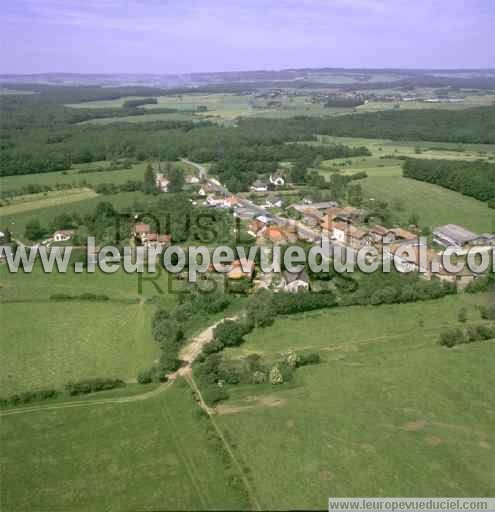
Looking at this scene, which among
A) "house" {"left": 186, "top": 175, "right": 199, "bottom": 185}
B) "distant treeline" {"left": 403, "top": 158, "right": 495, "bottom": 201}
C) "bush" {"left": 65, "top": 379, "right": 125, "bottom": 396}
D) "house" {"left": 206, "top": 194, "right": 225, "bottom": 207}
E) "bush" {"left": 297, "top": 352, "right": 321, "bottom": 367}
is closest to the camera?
"bush" {"left": 65, "top": 379, "right": 125, "bottom": 396}

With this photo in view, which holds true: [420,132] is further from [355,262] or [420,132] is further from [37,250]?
[37,250]

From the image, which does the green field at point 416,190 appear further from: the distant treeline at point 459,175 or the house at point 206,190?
the house at point 206,190

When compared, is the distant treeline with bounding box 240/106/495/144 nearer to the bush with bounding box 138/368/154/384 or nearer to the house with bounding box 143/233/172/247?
the house with bounding box 143/233/172/247

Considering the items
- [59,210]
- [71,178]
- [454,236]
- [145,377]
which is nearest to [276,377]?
[145,377]

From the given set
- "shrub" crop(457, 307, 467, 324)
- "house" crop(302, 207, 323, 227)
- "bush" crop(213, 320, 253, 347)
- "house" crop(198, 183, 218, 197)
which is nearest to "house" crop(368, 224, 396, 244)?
"house" crop(302, 207, 323, 227)

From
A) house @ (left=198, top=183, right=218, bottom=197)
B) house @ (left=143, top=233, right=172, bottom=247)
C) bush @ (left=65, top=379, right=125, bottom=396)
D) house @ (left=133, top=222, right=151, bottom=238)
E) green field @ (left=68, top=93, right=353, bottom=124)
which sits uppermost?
green field @ (left=68, top=93, right=353, bottom=124)

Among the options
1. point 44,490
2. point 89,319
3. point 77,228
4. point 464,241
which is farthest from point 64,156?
point 44,490
